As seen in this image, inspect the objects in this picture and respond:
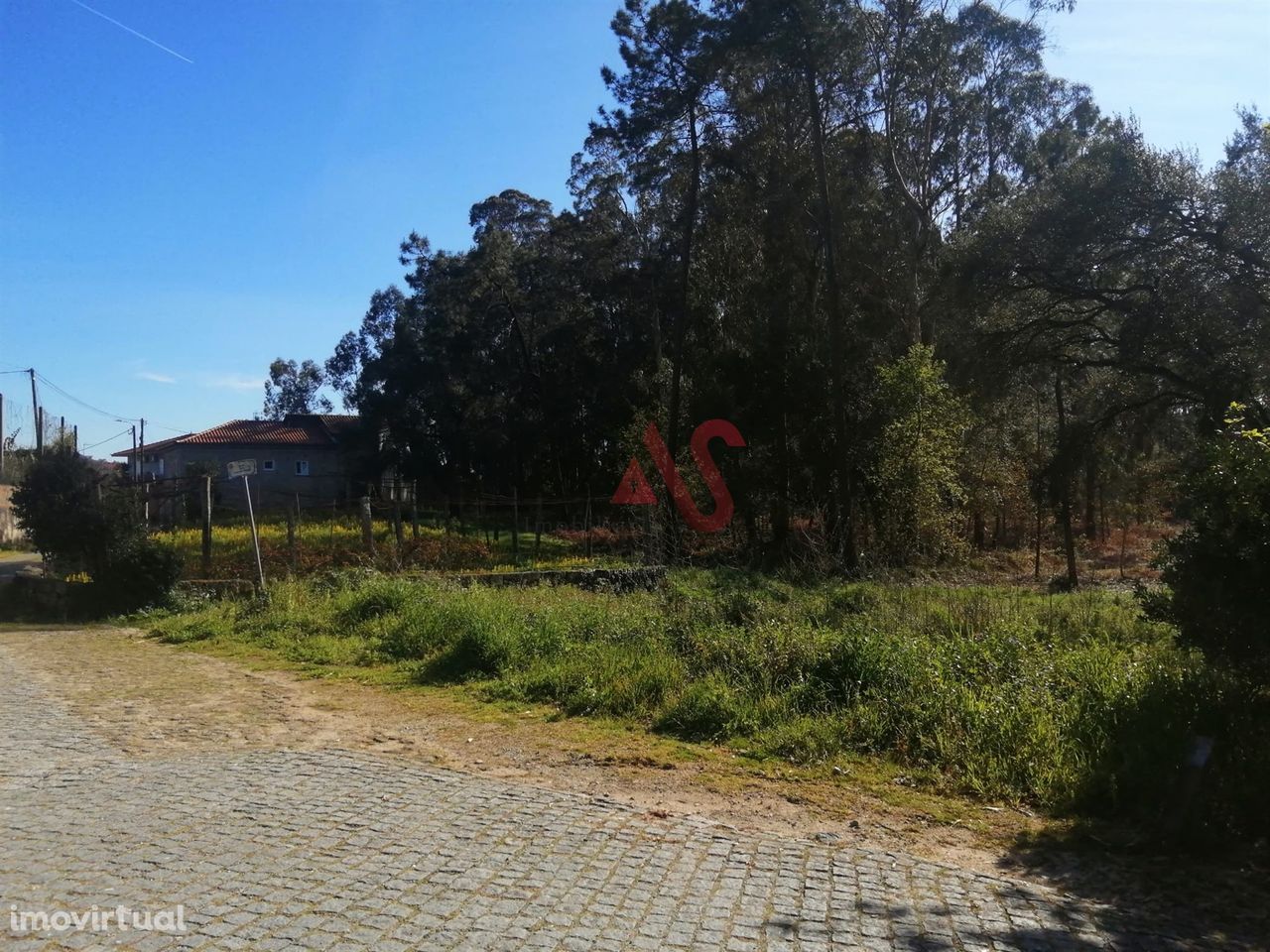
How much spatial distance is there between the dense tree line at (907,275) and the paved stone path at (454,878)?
16.9 m

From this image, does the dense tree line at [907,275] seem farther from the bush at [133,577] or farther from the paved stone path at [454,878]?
the paved stone path at [454,878]

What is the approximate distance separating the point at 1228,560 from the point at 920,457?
18.8 m

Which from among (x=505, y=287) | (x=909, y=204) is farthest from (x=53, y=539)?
(x=505, y=287)

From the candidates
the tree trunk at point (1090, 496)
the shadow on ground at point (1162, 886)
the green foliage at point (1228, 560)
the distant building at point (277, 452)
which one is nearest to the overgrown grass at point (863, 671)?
the shadow on ground at point (1162, 886)

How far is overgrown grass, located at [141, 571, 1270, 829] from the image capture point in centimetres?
594

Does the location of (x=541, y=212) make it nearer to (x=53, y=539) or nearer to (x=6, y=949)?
(x=53, y=539)

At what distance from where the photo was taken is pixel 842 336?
26.4 m

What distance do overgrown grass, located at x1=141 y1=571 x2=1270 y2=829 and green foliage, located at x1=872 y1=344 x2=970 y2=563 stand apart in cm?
1029

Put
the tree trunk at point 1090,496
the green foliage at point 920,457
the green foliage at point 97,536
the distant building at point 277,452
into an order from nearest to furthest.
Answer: the green foliage at point 97,536
the green foliage at point 920,457
the tree trunk at point 1090,496
the distant building at point 277,452

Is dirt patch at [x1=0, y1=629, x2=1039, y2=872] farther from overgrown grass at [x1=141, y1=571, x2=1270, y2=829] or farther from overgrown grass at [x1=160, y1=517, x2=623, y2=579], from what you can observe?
overgrown grass at [x1=160, y1=517, x2=623, y2=579]

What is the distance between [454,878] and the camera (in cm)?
446

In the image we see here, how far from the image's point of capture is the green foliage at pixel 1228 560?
539cm

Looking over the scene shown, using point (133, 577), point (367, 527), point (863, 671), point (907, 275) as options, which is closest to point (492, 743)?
point (863, 671)

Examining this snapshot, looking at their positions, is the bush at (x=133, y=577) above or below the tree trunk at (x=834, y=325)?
below
